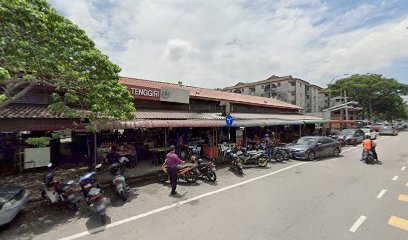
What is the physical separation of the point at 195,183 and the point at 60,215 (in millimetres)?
4531

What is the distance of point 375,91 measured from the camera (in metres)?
46.0

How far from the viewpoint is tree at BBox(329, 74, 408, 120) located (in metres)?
44.8

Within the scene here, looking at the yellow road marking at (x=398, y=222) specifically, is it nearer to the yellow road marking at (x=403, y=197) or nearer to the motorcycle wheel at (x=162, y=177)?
the yellow road marking at (x=403, y=197)

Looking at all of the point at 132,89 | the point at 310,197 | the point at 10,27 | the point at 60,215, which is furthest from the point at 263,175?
the point at 10,27

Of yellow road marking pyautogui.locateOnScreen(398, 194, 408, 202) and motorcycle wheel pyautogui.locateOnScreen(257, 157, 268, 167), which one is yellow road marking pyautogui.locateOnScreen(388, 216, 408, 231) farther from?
motorcycle wheel pyautogui.locateOnScreen(257, 157, 268, 167)

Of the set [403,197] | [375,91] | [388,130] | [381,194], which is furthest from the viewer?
[375,91]

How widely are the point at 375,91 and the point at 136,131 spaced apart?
175ft

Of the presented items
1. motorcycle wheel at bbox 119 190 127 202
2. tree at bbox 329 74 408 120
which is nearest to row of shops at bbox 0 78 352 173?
motorcycle wheel at bbox 119 190 127 202

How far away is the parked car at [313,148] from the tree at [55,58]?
10.5 m

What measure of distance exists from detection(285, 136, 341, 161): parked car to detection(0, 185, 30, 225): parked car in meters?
13.1

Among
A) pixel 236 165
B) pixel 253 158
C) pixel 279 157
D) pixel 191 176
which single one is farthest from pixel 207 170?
pixel 279 157

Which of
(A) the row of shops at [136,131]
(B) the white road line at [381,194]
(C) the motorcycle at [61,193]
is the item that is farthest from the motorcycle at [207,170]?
(B) the white road line at [381,194]

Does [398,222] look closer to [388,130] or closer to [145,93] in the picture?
[145,93]

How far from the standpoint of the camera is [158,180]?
884cm
